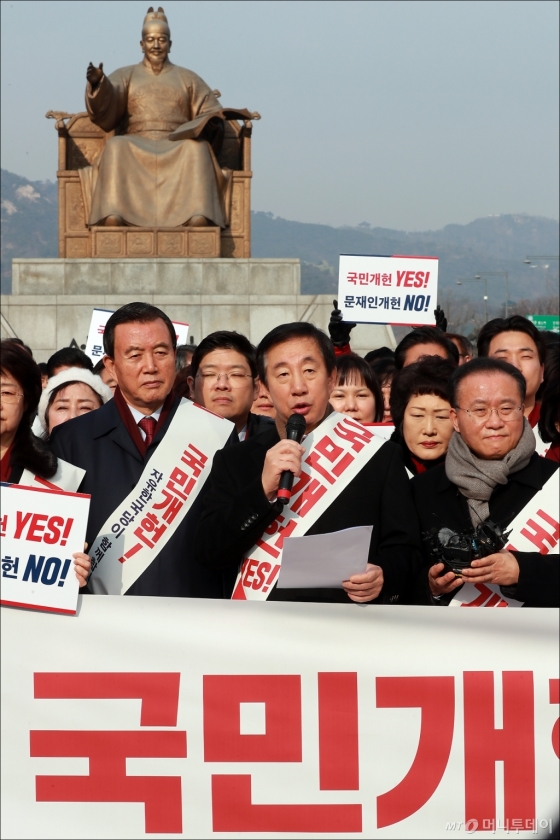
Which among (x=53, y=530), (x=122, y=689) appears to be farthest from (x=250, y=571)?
(x=53, y=530)

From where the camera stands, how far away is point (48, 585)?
3.21 m

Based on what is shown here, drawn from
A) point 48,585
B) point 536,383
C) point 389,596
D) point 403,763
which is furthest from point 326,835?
point 536,383

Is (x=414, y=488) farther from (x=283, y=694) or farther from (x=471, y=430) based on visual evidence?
(x=283, y=694)

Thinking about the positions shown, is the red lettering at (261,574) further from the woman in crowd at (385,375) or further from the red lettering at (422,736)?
the woman in crowd at (385,375)

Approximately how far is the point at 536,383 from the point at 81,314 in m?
10.2

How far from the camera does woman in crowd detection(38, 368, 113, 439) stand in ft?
16.7

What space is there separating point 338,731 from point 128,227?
12047 mm

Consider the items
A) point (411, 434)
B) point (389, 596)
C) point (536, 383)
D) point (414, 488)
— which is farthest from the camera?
point (536, 383)

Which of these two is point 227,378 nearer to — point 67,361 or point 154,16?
point 67,361

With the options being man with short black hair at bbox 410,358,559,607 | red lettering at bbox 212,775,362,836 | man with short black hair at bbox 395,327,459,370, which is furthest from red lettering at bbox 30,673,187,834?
man with short black hair at bbox 395,327,459,370

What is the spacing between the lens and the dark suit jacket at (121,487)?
368cm

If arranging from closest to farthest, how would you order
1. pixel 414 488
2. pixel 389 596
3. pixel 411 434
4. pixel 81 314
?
pixel 389 596 → pixel 414 488 → pixel 411 434 → pixel 81 314

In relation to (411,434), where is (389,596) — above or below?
below

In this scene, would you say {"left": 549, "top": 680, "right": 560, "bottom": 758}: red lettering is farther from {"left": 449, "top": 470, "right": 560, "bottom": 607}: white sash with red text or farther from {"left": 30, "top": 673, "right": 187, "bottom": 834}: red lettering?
{"left": 30, "top": 673, "right": 187, "bottom": 834}: red lettering
